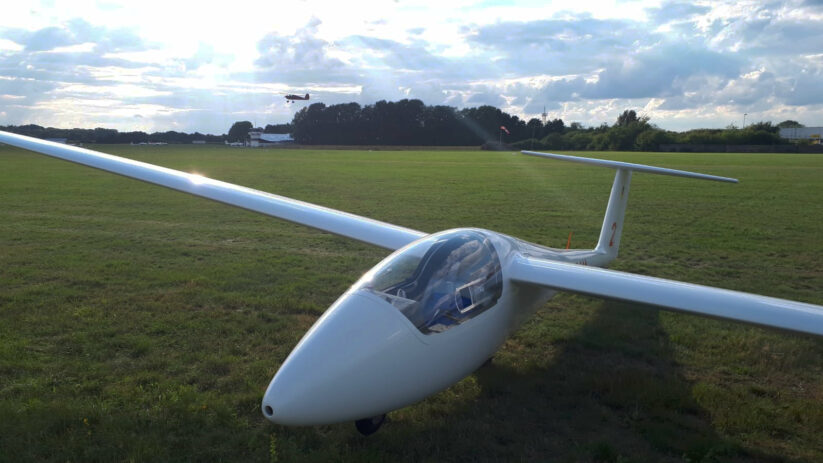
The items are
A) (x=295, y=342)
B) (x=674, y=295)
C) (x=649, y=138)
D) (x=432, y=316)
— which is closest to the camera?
(x=432, y=316)

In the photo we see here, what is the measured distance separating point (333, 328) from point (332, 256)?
737 centimetres

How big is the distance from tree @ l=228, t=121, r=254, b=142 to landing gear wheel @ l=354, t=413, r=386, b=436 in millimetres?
139467

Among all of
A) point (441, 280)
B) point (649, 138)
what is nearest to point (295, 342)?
point (441, 280)

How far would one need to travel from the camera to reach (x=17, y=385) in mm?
5262

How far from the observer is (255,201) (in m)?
7.89

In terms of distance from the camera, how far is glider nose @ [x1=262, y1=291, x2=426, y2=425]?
11.8ft

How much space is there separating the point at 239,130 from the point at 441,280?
5762 inches

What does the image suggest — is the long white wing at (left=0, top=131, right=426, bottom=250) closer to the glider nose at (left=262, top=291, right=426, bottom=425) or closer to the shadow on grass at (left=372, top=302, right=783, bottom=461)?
the shadow on grass at (left=372, top=302, right=783, bottom=461)

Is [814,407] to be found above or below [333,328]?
below

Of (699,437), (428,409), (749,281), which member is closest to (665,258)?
(749,281)

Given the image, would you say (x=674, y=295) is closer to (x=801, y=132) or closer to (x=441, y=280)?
(x=441, y=280)

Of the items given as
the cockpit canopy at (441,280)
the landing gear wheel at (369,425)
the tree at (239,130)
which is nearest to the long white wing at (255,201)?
the cockpit canopy at (441,280)

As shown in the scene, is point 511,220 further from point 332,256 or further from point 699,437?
point 699,437

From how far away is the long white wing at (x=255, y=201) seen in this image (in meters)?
7.29
